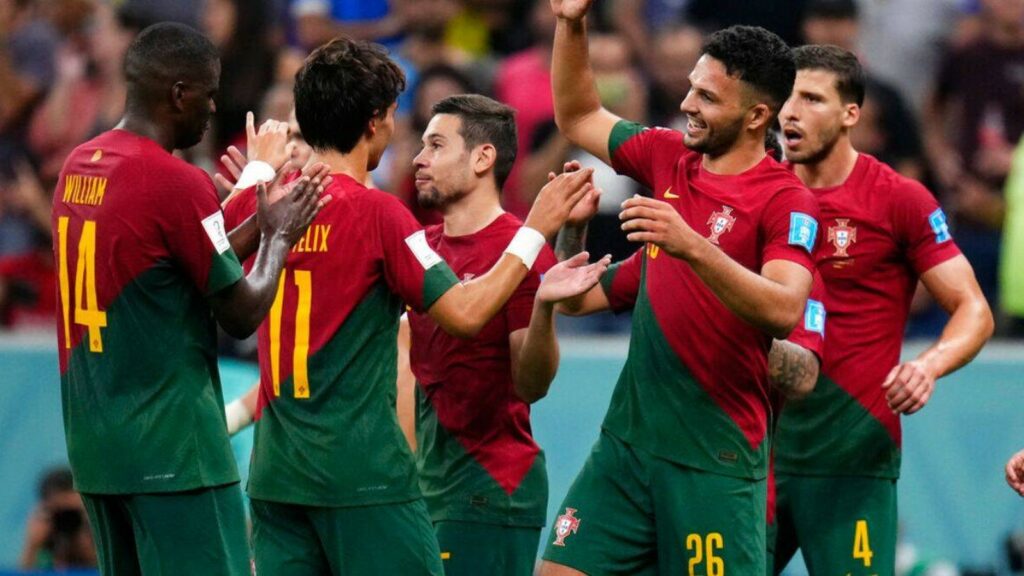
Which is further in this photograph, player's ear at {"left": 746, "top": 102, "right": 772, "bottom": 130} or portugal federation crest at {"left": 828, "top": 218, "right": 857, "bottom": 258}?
portugal federation crest at {"left": 828, "top": 218, "right": 857, "bottom": 258}

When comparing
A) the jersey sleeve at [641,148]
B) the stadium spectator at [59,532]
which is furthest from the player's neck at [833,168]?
the stadium spectator at [59,532]

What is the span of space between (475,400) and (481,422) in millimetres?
89

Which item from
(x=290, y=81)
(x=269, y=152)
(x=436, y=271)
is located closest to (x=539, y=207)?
(x=436, y=271)

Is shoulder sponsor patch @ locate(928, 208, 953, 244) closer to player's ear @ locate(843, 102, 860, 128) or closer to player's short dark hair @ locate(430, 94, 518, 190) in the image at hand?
player's ear @ locate(843, 102, 860, 128)

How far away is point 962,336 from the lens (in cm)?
732

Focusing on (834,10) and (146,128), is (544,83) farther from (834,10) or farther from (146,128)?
(146,128)

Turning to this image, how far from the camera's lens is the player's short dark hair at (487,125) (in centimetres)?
711

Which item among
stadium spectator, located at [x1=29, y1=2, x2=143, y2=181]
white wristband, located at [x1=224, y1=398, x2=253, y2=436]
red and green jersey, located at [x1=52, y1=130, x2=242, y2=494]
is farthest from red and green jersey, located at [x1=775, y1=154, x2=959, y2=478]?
stadium spectator, located at [x1=29, y1=2, x2=143, y2=181]

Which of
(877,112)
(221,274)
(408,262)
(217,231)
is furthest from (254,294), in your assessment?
(877,112)

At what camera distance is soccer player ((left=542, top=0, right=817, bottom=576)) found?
20.6 feet

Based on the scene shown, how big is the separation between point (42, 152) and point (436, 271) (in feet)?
23.7

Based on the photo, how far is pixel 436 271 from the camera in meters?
6.01

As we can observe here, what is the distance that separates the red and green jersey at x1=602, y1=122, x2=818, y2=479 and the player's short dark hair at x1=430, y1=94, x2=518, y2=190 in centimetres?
95

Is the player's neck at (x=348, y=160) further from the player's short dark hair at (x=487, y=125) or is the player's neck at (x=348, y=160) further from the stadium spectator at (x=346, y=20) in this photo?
the stadium spectator at (x=346, y=20)
